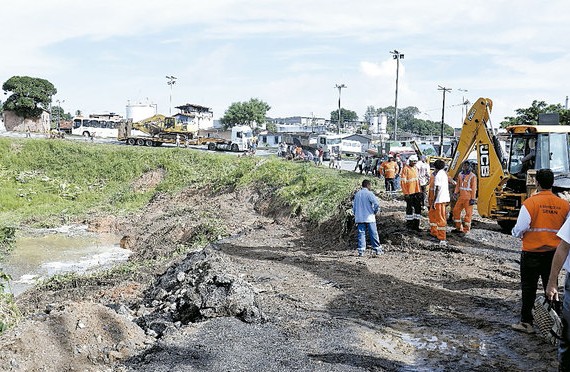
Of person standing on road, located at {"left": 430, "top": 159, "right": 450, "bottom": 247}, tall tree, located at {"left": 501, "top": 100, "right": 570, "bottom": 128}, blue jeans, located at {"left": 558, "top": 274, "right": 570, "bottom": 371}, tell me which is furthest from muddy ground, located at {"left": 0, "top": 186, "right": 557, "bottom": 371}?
tall tree, located at {"left": 501, "top": 100, "right": 570, "bottom": 128}

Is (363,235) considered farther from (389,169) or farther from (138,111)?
(138,111)

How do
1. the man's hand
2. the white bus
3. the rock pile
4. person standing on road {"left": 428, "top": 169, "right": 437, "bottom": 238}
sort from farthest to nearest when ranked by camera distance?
the white bus → person standing on road {"left": 428, "top": 169, "right": 437, "bottom": 238} → the rock pile → the man's hand

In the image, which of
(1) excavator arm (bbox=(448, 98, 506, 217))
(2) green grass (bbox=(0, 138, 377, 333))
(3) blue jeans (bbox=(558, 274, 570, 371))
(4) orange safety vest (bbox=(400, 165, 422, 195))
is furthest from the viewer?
(2) green grass (bbox=(0, 138, 377, 333))

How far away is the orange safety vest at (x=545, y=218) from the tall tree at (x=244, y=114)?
235 ft

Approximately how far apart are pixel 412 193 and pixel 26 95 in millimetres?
54068

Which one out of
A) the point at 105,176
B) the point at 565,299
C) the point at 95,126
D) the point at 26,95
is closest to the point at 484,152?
the point at 565,299

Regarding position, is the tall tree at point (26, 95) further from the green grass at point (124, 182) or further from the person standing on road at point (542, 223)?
the person standing on road at point (542, 223)

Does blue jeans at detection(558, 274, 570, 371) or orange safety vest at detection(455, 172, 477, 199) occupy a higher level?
orange safety vest at detection(455, 172, 477, 199)

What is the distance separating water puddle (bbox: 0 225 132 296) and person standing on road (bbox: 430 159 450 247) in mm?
9391

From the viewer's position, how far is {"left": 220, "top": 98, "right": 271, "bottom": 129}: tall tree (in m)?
77.2

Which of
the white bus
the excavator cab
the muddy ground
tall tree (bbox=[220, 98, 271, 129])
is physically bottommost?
the muddy ground

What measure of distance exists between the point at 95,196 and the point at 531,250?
27475 millimetres

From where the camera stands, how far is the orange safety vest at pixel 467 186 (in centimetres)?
1244

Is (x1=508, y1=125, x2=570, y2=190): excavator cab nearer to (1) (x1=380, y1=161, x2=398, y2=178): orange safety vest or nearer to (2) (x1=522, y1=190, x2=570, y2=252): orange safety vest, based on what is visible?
(2) (x1=522, y1=190, x2=570, y2=252): orange safety vest
